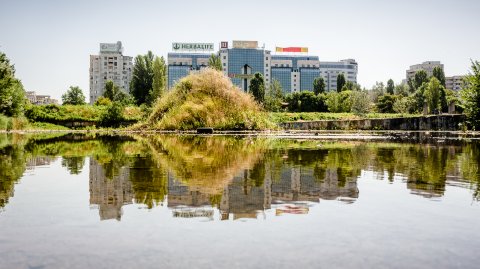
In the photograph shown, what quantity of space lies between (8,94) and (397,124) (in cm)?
4007

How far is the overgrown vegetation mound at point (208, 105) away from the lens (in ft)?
137

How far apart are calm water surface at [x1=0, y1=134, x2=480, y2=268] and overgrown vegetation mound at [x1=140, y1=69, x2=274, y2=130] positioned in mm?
31573

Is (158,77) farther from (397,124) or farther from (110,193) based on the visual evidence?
(110,193)

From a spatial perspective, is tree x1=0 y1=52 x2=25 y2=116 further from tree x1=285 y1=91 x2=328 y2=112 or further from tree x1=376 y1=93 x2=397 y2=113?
tree x1=376 y1=93 x2=397 y2=113

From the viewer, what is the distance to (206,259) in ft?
12.7

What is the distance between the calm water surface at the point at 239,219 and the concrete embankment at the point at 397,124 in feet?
123

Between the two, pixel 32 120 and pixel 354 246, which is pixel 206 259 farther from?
pixel 32 120

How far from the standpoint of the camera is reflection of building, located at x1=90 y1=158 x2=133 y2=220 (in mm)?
6000

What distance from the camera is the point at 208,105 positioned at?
41531 mm

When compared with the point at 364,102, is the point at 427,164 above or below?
below

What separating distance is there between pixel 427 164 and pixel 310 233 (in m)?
8.48

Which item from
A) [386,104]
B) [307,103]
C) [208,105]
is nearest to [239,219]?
[208,105]

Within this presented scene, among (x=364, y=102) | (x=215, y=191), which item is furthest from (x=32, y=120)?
(x=215, y=191)

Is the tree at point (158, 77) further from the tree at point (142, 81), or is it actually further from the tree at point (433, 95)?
the tree at point (433, 95)
